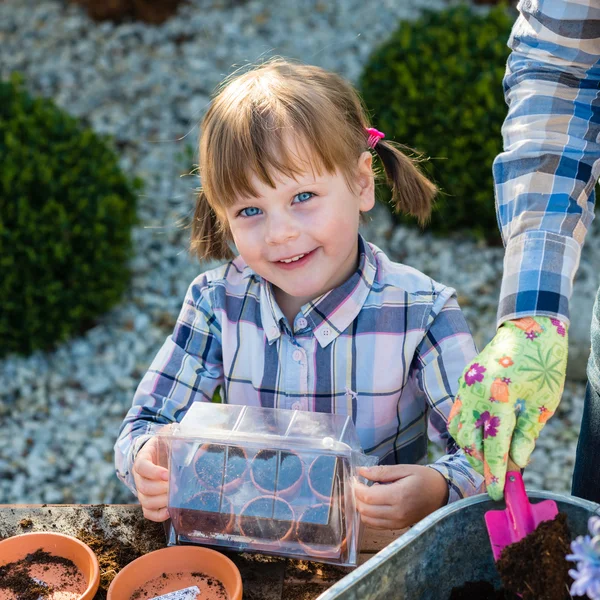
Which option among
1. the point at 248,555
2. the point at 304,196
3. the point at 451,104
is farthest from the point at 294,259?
the point at 451,104

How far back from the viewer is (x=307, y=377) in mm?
1714

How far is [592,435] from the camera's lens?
1.56m

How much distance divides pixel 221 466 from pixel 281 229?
1.48 feet

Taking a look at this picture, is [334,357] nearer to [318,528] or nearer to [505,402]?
[318,528]

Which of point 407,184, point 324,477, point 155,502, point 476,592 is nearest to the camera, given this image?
point 476,592

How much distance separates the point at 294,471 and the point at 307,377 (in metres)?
0.42

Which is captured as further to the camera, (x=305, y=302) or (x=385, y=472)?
(x=305, y=302)

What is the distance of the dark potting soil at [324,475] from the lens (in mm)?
1296

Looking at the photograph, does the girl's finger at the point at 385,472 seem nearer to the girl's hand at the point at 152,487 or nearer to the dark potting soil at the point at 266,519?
the dark potting soil at the point at 266,519

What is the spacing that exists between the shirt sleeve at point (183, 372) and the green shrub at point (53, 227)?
4.94ft

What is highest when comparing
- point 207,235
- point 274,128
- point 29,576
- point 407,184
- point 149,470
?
point 274,128

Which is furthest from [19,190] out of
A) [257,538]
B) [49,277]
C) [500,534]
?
[500,534]

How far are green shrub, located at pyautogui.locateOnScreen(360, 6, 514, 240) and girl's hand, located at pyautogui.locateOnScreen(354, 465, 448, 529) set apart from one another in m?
2.19

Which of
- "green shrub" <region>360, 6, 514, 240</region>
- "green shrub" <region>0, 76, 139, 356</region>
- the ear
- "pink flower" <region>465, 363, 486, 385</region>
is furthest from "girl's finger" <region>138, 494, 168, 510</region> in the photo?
"green shrub" <region>360, 6, 514, 240</region>
